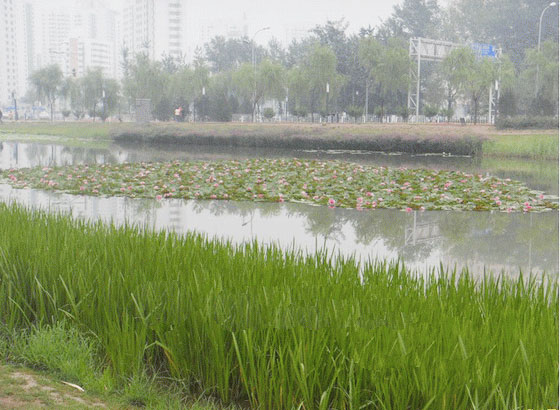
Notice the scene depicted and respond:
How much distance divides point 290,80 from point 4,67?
79.8 meters

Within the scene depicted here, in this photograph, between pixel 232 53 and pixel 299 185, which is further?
pixel 232 53

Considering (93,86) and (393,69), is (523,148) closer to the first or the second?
(393,69)

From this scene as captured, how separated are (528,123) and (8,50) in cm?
9336

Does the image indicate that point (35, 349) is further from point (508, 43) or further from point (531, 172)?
point (508, 43)

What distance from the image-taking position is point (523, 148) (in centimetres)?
2222

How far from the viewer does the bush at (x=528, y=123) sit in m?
29.0

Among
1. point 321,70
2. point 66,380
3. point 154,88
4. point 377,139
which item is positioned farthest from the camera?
point 154,88

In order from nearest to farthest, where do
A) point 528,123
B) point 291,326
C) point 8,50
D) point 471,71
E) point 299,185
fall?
point 291,326 → point 299,185 → point 528,123 → point 471,71 → point 8,50

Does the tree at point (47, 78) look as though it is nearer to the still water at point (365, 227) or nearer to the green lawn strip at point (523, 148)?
the green lawn strip at point (523, 148)

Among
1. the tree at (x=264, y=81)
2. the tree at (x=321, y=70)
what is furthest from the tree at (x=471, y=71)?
the tree at (x=264, y=81)

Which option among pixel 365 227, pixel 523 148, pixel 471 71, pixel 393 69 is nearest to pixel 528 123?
pixel 523 148

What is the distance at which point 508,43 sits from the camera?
56.2 metres

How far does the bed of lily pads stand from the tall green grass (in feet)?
19.9

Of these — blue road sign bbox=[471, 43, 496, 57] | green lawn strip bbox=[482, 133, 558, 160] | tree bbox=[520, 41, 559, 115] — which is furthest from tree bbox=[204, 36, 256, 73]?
green lawn strip bbox=[482, 133, 558, 160]
